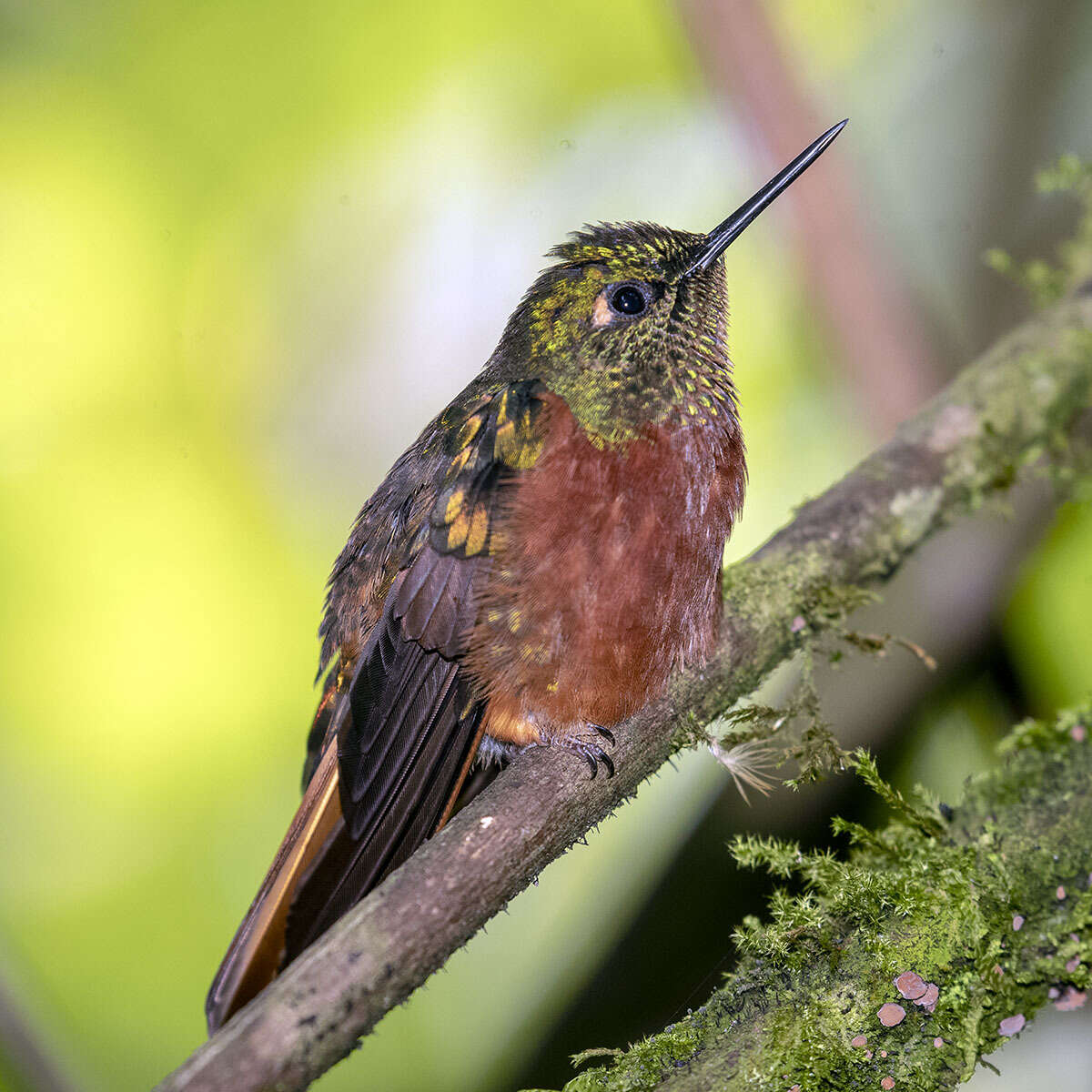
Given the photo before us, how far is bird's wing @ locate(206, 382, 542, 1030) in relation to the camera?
58.4 inches

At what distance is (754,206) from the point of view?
1.53m

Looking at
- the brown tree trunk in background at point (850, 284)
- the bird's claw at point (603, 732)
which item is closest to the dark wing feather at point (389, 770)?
the bird's claw at point (603, 732)

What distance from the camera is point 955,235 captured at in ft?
10.5

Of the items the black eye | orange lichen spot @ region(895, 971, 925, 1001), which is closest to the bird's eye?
the black eye

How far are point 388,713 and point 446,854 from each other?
280 mm

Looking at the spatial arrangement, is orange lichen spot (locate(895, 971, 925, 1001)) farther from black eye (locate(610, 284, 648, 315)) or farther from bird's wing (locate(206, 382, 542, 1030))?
black eye (locate(610, 284, 648, 315))

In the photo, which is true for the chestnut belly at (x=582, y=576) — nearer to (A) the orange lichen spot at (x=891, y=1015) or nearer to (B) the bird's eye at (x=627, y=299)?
(B) the bird's eye at (x=627, y=299)

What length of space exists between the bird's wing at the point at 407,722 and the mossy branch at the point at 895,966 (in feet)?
1.52

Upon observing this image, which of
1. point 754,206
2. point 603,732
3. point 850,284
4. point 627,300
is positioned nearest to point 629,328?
point 627,300

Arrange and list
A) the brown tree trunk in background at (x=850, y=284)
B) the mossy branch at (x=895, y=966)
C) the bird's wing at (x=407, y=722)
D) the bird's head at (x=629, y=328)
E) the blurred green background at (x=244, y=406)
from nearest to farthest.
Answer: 1. the mossy branch at (x=895, y=966)
2. the bird's wing at (x=407, y=722)
3. the bird's head at (x=629, y=328)
4. the blurred green background at (x=244, y=406)
5. the brown tree trunk in background at (x=850, y=284)

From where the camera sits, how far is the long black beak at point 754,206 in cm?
151

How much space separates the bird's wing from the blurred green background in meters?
0.81

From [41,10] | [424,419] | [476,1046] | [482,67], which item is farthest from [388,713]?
[41,10]

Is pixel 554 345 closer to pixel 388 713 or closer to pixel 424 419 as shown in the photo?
pixel 388 713
